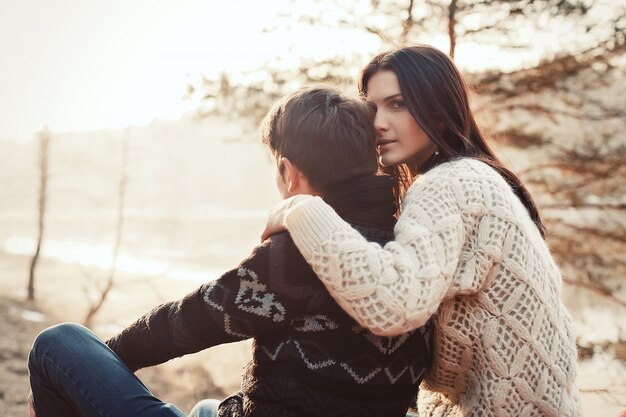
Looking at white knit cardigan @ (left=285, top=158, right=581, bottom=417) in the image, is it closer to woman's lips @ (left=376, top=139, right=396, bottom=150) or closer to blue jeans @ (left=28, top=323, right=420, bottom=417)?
woman's lips @ (left=376, top=139, right=396, bottom=150)

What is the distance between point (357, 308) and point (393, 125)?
0.78 m

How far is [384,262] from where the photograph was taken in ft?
4.67

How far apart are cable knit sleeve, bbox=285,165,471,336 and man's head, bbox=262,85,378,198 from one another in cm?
20

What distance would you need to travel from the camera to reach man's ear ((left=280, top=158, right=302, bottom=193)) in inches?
67.2

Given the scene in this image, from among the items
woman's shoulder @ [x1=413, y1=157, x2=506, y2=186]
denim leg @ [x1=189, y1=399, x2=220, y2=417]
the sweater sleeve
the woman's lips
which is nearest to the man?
the sweater sleeve

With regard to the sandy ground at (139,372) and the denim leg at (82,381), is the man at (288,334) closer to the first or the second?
the denim leg at (82,381)

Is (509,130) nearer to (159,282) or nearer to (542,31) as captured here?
(542,31)

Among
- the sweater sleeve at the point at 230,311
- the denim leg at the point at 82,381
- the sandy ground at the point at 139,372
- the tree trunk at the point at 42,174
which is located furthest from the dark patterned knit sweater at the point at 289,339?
the tree trunk at the point at 42,174

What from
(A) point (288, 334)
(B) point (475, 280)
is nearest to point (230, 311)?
(A) point (288, 334)

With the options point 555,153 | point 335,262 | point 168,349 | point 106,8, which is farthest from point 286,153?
point 106,8

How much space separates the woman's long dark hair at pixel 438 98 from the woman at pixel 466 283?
Result: 0.38ft

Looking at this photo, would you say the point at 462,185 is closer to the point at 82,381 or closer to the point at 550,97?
the point at 82,381

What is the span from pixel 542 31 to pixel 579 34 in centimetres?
33

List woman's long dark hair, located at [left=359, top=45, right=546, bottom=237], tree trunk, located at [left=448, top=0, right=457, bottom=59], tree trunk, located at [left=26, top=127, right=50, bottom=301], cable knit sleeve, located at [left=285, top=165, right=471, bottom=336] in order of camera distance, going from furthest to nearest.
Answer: tree trunk, located at [left=26, top=127, right=50, bottom=301] < tree trunk, located at [left=448, top=0, right=457, bottom=59] < woman's long dark hair, located at [left=359, top=45, right=546, bottom=237] < cable knit sleeve, located at [left=285, top=165, right=471, bottom=336]
